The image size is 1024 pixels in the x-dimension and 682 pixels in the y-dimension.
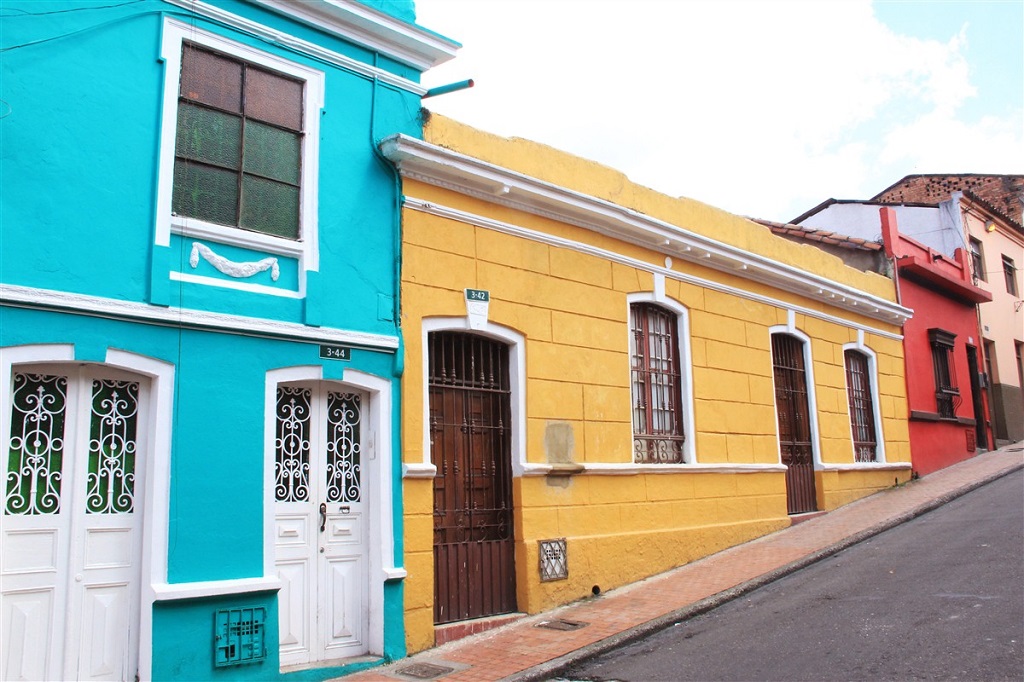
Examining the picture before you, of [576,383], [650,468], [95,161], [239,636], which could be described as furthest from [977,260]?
[95,161]

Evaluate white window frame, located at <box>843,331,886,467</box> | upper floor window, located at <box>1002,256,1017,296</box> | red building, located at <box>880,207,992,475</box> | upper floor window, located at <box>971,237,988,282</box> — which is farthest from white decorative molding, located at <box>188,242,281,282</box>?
upper floor window, located at <box>1002,256,1017,296</box>

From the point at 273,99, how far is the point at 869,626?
270 inches

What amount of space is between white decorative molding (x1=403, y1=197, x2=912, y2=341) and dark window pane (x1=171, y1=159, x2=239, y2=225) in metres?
1.71

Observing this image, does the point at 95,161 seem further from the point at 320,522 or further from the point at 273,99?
the point at 320,522

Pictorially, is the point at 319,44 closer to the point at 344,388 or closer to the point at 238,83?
the point at 238,83

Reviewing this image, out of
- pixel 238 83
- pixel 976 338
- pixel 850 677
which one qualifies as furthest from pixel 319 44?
pixel 976 338

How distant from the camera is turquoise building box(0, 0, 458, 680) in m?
6.05

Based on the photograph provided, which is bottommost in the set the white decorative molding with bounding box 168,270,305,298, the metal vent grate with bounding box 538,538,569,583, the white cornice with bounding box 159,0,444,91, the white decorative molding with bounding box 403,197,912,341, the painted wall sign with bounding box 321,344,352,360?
the metal vent grate with bounding box 538,538,569,583

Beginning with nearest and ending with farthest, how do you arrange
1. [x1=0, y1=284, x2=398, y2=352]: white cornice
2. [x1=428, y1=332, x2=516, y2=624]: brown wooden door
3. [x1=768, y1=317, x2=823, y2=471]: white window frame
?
[x1=0, y1=284, x2=398, y2=352]: white cornice
[x1=428, y1=332, x2=516, y2=624]: brown wooden door
[x1=768, y1=317, x2=823, y2=471]: white window frame

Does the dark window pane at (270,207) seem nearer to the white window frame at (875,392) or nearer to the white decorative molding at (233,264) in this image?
the white decorative molding at (233,264)

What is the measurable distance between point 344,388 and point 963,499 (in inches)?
402

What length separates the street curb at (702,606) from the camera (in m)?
7.00

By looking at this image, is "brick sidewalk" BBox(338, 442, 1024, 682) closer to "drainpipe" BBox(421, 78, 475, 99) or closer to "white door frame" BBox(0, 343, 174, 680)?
"white door frame" BBox(0, 343, 174, 680)

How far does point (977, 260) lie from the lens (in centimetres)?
2014
